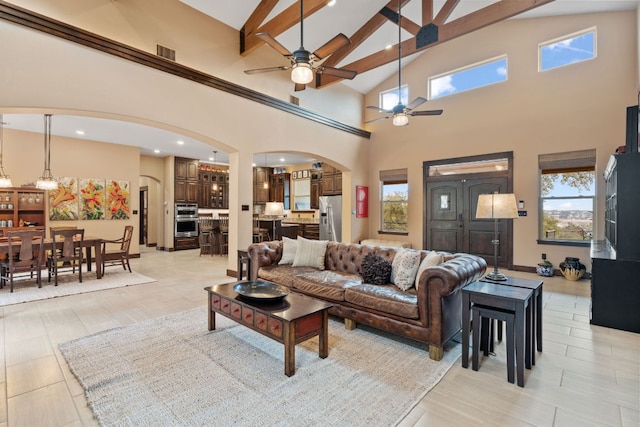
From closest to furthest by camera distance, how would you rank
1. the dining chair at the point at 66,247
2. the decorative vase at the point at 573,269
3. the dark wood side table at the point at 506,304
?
the dark wood side table at the point at 506,304 < the dining chair at the point at 66,247 < the decorative vase at the point at 573,269

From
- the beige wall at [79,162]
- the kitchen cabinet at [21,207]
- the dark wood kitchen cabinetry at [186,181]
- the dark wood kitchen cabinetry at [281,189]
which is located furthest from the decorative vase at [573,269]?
the kitchen cabinet at [21,207]

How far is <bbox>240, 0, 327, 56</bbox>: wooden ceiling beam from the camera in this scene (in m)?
4.57

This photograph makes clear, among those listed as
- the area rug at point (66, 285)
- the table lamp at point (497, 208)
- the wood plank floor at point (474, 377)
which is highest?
the table lamp at point (497, 208)

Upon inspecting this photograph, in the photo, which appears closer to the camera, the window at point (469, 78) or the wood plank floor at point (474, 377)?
the wood plank floor at point (474, 377)

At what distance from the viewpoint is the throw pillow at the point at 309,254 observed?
4314 mm

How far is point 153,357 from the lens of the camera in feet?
8.75

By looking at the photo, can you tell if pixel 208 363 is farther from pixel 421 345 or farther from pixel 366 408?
pixel 421 345

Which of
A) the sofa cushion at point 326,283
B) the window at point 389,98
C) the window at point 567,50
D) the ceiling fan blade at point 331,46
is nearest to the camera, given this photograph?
the sofa cushion at point 326,283

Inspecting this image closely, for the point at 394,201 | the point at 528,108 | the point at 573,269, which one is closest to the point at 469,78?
the point at 528,108

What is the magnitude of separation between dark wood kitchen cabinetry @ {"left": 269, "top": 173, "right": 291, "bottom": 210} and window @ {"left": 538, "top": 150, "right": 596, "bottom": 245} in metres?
7.98

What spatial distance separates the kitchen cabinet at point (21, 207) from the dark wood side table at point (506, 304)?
887cm

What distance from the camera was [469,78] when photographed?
703 cm

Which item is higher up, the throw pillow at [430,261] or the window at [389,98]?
the window at [389,98]

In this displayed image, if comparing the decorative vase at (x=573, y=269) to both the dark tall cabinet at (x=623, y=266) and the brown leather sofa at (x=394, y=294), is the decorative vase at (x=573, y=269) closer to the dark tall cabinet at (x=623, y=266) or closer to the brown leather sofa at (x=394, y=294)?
the dark tall cabinet at (x=623, y=266)
